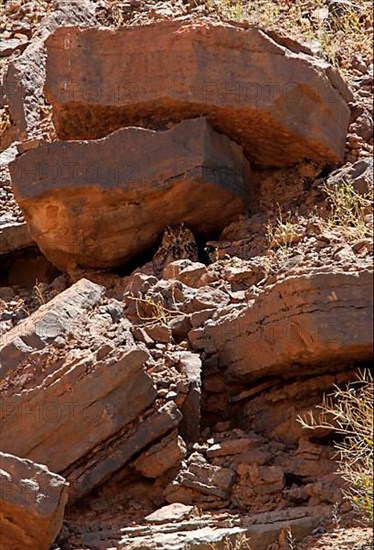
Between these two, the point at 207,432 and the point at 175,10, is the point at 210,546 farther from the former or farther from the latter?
the point at 175,10

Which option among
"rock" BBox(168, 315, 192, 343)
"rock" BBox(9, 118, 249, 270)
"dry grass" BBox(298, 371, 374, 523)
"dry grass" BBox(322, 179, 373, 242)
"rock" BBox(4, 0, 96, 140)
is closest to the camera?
"dry grass" BBox(298, 371, 374, 523)

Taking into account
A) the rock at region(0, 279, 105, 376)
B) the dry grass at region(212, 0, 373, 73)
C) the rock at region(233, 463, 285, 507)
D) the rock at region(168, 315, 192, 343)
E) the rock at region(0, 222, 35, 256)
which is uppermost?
the dry grass at region(212, 0, 373, 73)

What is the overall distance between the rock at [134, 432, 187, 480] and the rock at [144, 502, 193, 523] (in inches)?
8.1

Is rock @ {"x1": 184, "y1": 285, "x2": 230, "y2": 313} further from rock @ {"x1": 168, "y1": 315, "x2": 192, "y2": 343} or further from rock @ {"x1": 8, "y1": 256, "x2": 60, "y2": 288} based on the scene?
rock @ {"x1": 8, "y1": 256, "x2": 60, "y2": 288}

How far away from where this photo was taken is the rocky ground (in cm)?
689

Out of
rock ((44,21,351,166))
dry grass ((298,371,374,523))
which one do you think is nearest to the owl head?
rock ((44,21,351,166))

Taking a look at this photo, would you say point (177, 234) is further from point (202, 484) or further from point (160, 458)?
point (202, 484)

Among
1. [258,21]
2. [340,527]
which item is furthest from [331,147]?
[340,527]

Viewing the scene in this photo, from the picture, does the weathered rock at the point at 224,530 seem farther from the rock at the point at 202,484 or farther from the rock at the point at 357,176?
the rock at the point at 357,176

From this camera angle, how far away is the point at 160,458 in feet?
23.3

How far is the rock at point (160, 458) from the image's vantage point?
7102 millimetres

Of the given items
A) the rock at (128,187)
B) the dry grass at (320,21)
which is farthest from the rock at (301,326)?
the dry grass at (320,21)

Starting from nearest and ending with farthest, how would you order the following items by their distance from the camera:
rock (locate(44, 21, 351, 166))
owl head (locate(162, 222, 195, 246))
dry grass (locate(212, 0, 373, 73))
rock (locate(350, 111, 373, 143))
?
owl head (locate(162, 222, 195, 246)) < rock (locate(44, 21, 351, 166)) < rock (locate(350, 111, 373, 143)) < dry grass (locate(212, 0, 373, 73))

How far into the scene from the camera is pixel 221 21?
903 centimetres
